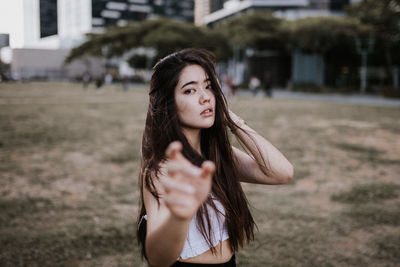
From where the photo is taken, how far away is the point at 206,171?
3.55ft

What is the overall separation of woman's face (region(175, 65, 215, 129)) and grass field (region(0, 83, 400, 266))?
248cm

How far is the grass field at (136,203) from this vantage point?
3.90m

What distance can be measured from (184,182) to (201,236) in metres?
0.75

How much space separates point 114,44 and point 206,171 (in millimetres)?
60829

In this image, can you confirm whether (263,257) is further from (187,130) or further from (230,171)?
(187,130)

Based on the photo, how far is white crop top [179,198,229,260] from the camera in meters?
1.75

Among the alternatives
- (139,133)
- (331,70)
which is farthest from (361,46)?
(139,133)

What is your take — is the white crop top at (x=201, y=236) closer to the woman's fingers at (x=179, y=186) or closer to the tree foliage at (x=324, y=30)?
the woman's fingers at (x=179, y=186)

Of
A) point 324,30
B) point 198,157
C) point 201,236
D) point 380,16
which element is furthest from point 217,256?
point 324,30

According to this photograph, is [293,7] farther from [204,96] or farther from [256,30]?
[204,96]

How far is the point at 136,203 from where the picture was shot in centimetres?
548

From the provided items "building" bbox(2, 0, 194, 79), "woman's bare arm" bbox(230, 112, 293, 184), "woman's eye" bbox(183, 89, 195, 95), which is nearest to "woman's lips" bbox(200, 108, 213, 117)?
"woman's eye" bbox(183, 89, 195, 95)

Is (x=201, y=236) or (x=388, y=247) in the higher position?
(x=201, y=236)

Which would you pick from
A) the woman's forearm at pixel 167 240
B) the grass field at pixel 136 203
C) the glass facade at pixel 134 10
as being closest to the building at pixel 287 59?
Answer: the grass field at pixel 136 203
